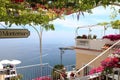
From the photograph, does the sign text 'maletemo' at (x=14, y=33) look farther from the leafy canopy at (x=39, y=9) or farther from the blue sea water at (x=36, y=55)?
the blue sea water at (x=36, y=55)

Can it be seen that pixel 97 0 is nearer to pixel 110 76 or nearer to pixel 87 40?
pixel 110 76

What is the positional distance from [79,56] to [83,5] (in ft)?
30.8

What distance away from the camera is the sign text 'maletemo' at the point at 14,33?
512 centimetres

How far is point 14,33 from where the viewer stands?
5.23 m

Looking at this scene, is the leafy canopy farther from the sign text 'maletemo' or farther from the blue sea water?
the blue sea water

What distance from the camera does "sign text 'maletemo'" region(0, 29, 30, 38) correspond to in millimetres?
5125

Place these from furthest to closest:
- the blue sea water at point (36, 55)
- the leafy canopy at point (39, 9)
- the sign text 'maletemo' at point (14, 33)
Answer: the blue sea water at point (36, 55) < the leafy canopy at point (39, 9) < the sign text 'maletemo' at point (14, 33)

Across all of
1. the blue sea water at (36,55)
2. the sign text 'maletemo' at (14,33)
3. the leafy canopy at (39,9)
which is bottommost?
the blue sea water at (36,55)

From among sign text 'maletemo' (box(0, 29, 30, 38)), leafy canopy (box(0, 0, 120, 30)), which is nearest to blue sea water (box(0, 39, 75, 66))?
leafy canopy (box(0, 0, 120, 30))

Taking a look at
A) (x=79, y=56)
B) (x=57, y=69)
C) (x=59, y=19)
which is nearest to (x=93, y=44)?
(x=79, y=56)

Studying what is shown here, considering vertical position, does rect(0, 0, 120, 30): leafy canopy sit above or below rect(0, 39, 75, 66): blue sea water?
above

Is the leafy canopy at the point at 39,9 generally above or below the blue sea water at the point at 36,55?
above

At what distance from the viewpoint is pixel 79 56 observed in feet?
49.4

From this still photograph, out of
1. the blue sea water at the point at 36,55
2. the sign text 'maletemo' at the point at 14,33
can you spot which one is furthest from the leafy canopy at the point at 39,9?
the blue sea water at the point at 36,55
